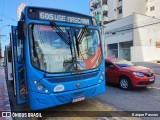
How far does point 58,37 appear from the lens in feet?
18.2

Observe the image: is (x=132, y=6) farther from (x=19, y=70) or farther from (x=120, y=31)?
(x=19, y=70)

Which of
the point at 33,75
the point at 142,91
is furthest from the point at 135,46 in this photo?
the point at 33,75

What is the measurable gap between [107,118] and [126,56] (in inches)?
1236

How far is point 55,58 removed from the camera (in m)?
5.38

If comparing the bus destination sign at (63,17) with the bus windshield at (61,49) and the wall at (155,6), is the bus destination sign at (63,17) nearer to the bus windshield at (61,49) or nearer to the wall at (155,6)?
the bus windshield at (61,49)

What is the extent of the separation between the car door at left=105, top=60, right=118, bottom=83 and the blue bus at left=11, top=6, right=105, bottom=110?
3.52 meters

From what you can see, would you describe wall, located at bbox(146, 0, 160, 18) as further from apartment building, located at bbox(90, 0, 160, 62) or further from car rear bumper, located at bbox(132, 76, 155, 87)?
car rear bumper, located at bbox(132, 76, 155, 87)

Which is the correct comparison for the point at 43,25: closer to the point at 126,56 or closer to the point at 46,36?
the point at 46,36

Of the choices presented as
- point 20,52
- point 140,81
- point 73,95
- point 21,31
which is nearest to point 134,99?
point 140,81

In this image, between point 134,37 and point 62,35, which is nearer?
point 62,35

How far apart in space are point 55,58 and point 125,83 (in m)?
5.03

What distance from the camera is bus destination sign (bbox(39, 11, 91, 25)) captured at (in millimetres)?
5467

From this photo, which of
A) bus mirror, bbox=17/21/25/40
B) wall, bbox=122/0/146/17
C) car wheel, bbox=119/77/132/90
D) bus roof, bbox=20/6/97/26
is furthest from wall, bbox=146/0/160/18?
bus mirror, bbox=17/21/25/40

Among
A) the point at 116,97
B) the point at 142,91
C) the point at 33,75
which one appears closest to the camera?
the point at 33,75
